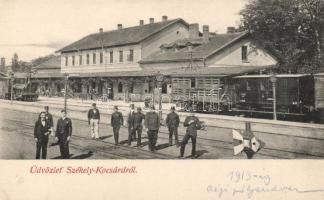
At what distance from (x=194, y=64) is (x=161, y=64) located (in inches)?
147

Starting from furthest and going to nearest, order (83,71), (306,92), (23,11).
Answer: (83,71) < (306,92) < (23,11)

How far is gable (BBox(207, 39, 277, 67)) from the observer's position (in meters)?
23.4

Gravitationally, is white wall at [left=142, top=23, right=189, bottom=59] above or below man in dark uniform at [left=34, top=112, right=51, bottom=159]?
above

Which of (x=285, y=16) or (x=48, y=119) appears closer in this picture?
(x=48, y=119)

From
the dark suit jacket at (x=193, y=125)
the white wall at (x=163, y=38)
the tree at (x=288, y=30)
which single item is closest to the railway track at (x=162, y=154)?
the dark suit jacket at (x=193, y=125)

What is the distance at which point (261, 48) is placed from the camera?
2447cm

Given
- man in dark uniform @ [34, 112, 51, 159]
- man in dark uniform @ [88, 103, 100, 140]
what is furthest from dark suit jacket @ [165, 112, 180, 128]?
man in dark uniform @ [34, 112, 51, 159]

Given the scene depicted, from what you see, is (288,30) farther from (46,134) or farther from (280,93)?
(46,134)

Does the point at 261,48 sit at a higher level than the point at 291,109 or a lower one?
higher
